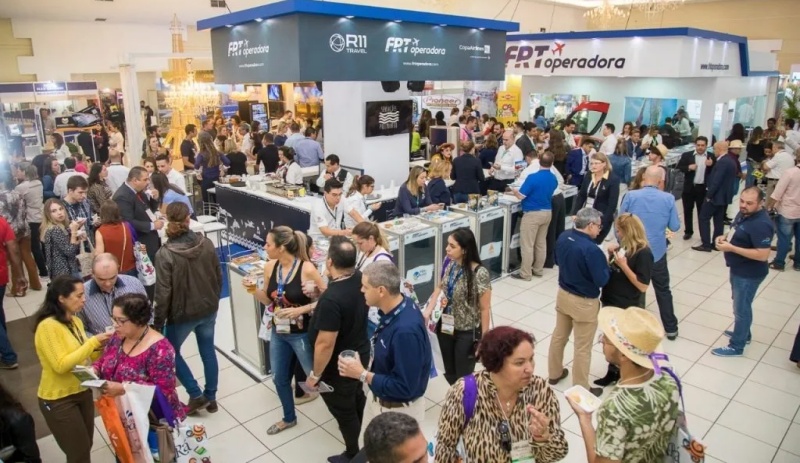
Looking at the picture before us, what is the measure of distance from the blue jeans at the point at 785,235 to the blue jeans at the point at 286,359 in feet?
21.2

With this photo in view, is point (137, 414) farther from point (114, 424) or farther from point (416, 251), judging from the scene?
point (416, 251)

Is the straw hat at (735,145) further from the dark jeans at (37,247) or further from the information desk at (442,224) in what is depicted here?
the dark jeans at (37,247)

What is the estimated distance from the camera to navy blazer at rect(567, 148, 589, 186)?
30.0 feet

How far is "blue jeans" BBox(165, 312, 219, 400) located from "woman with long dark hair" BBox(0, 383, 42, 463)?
1.31m

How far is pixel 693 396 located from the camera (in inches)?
180

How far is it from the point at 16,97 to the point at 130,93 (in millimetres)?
2280

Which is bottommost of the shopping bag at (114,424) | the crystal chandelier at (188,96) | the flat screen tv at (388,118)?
the shopping bag at (114,424)

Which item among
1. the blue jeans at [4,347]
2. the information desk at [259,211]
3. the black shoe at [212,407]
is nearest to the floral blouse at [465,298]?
the black shoe at [212,407]

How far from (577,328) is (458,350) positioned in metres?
1.01

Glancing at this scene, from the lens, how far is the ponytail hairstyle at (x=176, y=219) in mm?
3920

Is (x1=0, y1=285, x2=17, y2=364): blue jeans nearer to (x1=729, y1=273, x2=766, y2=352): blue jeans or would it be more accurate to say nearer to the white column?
(x1=729, y1=273, x2=766, y2=352): blue jeans

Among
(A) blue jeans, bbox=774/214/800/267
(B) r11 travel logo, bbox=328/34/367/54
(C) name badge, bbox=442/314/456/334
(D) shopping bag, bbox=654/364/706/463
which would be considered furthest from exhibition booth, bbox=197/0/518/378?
(A) blue jeans, bbox=774/214/800/267

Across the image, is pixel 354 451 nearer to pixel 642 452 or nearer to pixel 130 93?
pixel 642 452

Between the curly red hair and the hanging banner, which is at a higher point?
the hanging banner
